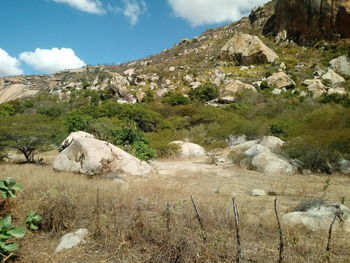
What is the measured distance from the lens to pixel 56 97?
5322 cm

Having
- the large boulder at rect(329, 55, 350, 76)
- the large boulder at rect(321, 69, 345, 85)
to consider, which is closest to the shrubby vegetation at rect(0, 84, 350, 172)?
the large boulder at rect(321, 69, 345, 85)

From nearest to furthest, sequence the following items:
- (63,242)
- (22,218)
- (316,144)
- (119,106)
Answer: (63,242)
(22,218)
(316,144)
(119,106)

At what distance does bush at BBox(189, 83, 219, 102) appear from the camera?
37.6 meters

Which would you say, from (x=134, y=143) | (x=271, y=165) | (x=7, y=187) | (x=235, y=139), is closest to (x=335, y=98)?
(x=235, y=139)

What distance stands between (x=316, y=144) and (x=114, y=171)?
958cm

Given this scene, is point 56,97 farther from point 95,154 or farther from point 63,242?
point 63,242

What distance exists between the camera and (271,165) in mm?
12789

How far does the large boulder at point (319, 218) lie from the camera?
190 inches

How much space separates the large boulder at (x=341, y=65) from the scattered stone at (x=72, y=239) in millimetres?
44401

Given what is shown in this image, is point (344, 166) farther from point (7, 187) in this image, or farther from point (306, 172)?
point (7, 187)

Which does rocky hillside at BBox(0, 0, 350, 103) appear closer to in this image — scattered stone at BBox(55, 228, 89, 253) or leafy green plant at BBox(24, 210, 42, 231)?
scattered stone at BBox(55, 228, 89, 253)

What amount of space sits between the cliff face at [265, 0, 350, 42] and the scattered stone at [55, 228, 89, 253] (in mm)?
50005

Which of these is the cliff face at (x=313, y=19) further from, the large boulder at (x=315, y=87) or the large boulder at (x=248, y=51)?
the large boulder at (x=315, y=87)

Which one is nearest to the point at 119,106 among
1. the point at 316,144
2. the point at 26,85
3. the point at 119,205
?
the point at 316,144
